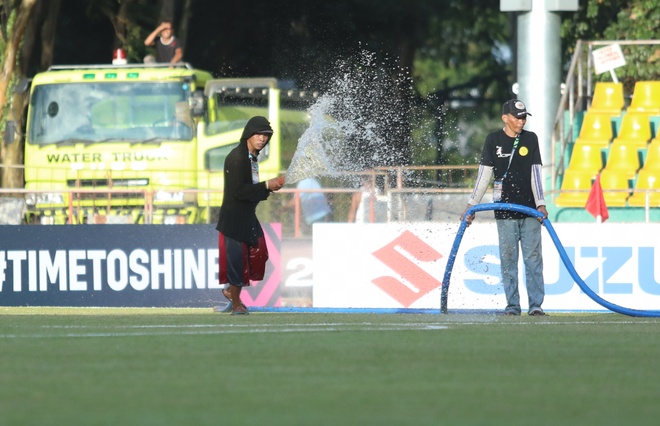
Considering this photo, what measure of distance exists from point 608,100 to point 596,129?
3.04 ft

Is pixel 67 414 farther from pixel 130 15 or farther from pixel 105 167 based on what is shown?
pixel 130 15

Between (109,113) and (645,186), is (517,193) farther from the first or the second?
(109,113)

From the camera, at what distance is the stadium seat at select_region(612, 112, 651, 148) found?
21.9 metres

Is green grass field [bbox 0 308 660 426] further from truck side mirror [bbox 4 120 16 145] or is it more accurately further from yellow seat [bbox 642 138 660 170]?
truck side mirror [bbox 4 120 16 145]

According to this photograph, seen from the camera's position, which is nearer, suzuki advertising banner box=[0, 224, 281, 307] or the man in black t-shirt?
the man in black t-shirt

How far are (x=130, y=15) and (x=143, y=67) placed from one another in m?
7.73

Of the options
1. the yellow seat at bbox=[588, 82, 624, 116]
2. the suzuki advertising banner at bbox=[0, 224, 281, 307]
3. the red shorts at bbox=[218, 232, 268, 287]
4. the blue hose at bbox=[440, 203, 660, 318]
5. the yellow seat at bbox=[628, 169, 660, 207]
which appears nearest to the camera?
the blue hose at bbox=[440, 203, 660, 318]

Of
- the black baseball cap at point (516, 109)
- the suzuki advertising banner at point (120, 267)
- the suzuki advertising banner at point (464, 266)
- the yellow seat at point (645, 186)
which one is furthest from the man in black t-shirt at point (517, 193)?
the yellow seat at point (645, 186)

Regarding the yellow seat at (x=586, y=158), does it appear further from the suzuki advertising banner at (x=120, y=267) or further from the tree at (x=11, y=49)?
the tree at (x=11, y=49)

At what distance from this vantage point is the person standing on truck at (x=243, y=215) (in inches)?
523

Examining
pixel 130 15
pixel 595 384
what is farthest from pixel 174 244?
pixel 130 15

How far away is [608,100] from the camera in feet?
76.6

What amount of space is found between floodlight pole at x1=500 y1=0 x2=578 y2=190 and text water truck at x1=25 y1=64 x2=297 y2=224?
3842 millimetres

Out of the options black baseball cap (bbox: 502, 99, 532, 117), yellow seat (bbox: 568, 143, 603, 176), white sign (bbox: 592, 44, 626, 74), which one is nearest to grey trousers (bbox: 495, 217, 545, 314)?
black baseball cap (bbox: 502, 99, 532, 117)
